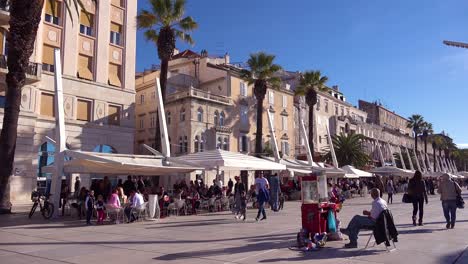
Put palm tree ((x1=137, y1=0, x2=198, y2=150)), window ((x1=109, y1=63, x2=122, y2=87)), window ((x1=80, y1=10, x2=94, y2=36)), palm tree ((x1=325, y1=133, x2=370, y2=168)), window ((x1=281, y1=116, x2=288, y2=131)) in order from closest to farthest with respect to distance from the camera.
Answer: palm tree ((x1=137, y1=0, x2=198, y2=150)), window ((x1=80, y1=10, x2=94, y2=36)), window ((x1=109, y1=63, x2=122, y2=87)), palm tree ((x1=325, y1=133, x2=370, y2=168)), window ((x1=281, y1=116, x2=288, y2=131))

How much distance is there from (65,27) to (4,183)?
51.9 feet

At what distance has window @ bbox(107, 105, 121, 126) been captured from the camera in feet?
106

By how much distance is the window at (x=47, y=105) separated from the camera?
2817 cm

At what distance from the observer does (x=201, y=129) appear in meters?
39.4

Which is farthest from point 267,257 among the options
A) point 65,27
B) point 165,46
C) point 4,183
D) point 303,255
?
point 65,27

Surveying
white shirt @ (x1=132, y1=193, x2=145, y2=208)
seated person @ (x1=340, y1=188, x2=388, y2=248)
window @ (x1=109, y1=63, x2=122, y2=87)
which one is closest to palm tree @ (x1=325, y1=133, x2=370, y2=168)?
window @ (x1=109, y1=63, x2=122, y2=87)

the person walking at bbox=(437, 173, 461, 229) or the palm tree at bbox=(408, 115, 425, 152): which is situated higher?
the palm tree at bbox=(408, 115, 425, 152)

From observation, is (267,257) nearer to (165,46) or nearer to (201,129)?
(165,46)

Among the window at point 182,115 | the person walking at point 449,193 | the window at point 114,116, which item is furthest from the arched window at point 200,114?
the person walking at point 449,193

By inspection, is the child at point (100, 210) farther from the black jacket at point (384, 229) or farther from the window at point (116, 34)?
the window at point (116, 34)

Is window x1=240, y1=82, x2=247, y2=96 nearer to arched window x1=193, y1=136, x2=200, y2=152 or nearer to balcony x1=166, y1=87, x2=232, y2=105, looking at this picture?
balcony x1=166, y1=87, x2=232, y2=105

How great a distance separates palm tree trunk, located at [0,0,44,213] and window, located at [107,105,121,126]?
1483 cm

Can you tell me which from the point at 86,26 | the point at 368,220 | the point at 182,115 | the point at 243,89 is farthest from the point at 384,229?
the point at 243,89

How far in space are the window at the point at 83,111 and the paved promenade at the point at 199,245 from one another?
17979 mm
